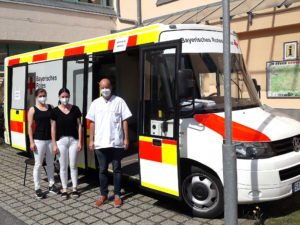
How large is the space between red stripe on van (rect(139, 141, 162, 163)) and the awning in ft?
20.9

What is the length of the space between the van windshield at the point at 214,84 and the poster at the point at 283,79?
535 cm

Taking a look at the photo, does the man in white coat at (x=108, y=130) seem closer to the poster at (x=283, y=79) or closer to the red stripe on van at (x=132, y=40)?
the red stripe on van at (x=132, y=40)

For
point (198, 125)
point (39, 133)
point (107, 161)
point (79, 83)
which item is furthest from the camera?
point (79, 83)

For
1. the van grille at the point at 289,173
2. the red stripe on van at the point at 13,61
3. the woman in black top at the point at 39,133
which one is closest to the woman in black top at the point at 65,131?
the woman in black top at the point at 39,133

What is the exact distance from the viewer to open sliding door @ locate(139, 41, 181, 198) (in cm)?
502

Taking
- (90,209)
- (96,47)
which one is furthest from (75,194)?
(96,47)

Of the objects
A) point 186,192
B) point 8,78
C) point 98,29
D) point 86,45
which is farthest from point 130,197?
point 98,29

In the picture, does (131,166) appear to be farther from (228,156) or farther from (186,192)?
(228,156)

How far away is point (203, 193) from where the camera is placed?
506 centimetres

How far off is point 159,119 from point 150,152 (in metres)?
0.49

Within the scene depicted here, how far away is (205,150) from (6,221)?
2.88m

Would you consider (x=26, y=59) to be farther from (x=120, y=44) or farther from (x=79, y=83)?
(x=120, y=44)

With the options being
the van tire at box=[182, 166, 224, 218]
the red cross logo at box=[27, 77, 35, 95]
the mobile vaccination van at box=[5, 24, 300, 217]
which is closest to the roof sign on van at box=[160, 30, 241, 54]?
the mobile vaccination van at box=[5, 24, 300, 217]

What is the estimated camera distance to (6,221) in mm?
5223
